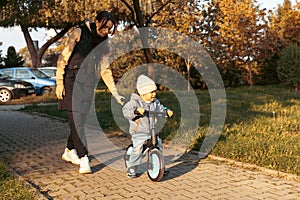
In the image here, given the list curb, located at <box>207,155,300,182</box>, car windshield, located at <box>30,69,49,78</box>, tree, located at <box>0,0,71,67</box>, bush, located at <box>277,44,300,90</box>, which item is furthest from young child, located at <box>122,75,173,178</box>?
car windshield, located at <box>30,69,49,78</box>

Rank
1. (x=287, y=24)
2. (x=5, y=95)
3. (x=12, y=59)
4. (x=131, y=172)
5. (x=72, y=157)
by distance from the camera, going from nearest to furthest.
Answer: (x=131, y=172)
(x=72, y=157)
(x=5, y=95)
(x=287, y=24)
(x=12, y=59)

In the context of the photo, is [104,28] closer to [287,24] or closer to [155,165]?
[155,165]

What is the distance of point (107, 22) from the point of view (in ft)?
18.7

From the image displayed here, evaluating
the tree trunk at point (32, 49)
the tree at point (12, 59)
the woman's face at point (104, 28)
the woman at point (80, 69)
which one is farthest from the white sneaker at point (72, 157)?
the tree at point (12, 59)

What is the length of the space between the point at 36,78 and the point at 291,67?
509 inches

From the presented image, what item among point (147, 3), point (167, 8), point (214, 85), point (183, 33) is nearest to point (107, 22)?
point (147, 3)

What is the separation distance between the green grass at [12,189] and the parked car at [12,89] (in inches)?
629

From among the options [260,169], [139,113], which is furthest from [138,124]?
[260,169]

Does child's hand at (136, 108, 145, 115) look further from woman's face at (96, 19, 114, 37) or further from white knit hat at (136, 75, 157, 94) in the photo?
woman's face at (96, 19, 114, 37)

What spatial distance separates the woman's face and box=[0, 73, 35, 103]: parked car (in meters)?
16.0

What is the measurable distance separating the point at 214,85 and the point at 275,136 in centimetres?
1436

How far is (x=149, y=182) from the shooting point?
5.32 meters

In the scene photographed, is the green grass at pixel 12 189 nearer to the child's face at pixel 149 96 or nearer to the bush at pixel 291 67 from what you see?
the child's face at pixel 149 96

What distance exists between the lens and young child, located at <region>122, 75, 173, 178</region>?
527 cm
